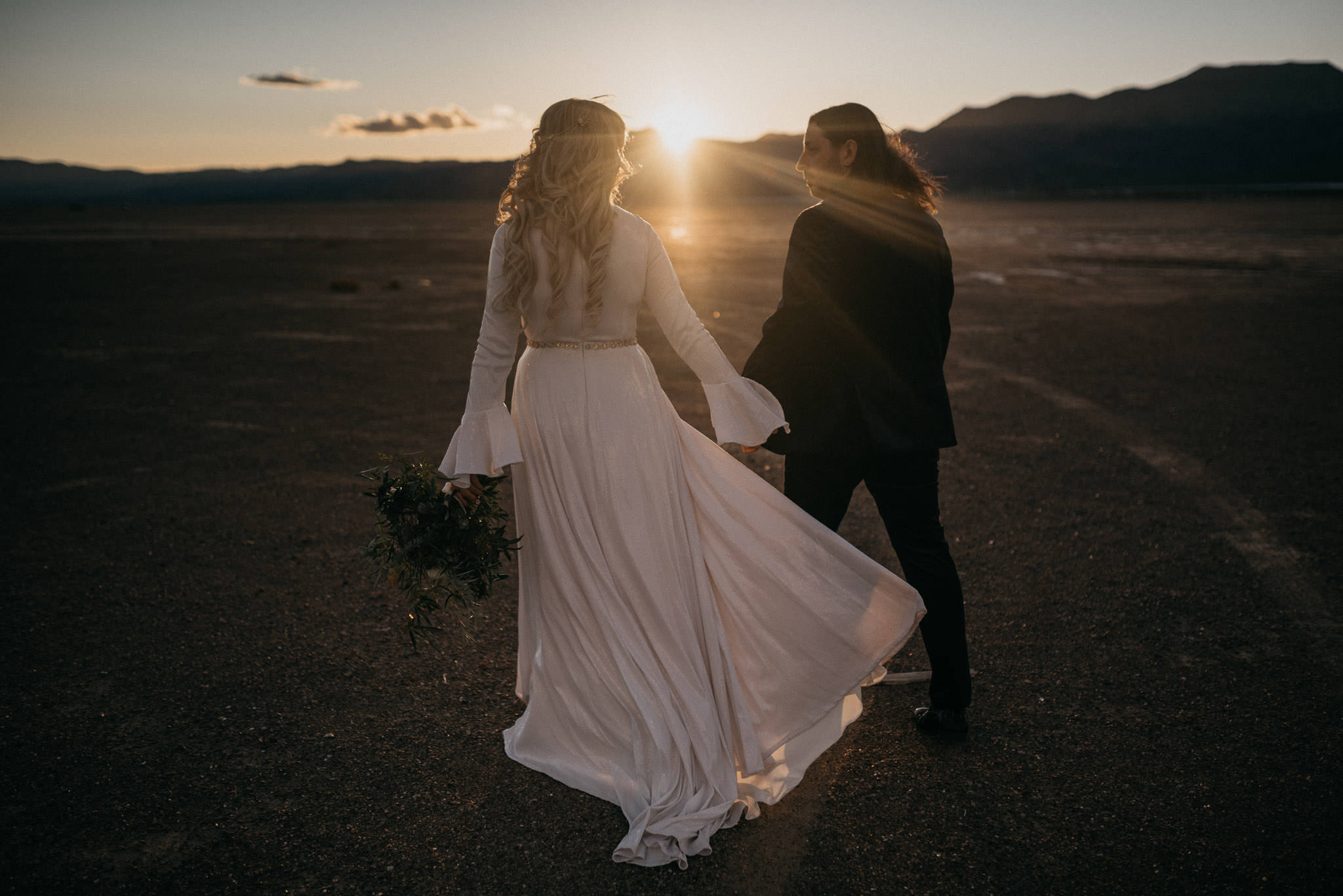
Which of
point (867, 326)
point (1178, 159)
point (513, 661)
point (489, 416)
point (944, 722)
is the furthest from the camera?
point (1178, 159)

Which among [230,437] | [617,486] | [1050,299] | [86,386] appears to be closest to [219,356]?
[86,386]

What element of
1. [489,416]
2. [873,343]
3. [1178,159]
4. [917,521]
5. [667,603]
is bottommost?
[667,603]

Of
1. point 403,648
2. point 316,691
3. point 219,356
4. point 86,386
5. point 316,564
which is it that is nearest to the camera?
point 316,691

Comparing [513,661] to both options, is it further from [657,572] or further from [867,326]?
[867,326]

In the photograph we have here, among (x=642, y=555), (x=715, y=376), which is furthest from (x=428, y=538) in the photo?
(x=715, y=376)

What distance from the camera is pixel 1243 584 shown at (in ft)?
13.4

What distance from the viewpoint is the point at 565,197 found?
2.34 meters

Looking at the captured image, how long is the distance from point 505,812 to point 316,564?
8.00 ft

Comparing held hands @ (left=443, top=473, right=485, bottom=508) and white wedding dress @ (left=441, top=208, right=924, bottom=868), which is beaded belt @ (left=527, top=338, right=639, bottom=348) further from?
held hands @ (left=443, top=473, right=485, bottom=508)

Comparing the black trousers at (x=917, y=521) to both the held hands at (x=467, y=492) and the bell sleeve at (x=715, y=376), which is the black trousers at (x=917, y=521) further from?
the held hands at (x=467, y=492)

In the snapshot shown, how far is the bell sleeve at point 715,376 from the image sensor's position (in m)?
2.60

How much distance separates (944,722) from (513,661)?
184 centimetres

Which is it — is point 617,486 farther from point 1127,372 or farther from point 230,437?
point 1127,372

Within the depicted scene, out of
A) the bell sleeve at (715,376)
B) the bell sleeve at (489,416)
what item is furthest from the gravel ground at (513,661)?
the bell sleeve at (715,376)
